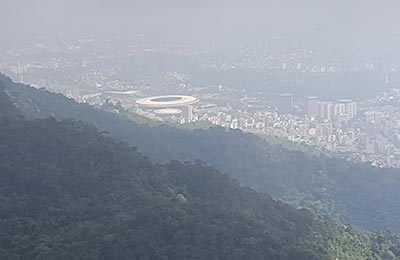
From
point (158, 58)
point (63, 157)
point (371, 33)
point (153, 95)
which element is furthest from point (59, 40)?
point (63, 157)

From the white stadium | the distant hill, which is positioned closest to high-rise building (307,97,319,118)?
the white stadium

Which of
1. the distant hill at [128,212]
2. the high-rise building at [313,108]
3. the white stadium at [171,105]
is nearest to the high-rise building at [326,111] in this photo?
the high-rise building at [313,108]

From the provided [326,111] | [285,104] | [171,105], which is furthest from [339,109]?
[171,105]

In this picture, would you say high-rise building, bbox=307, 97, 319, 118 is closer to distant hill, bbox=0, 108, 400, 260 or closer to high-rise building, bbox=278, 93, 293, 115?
high-rise building, bbox=278, 93, 293, 115

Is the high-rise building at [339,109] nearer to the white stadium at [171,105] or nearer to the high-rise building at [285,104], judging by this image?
the high-rise building at [285,104]

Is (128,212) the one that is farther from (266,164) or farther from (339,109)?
(339,109)

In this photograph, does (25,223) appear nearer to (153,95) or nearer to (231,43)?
(153,95)

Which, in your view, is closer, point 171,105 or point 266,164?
point 266,164
